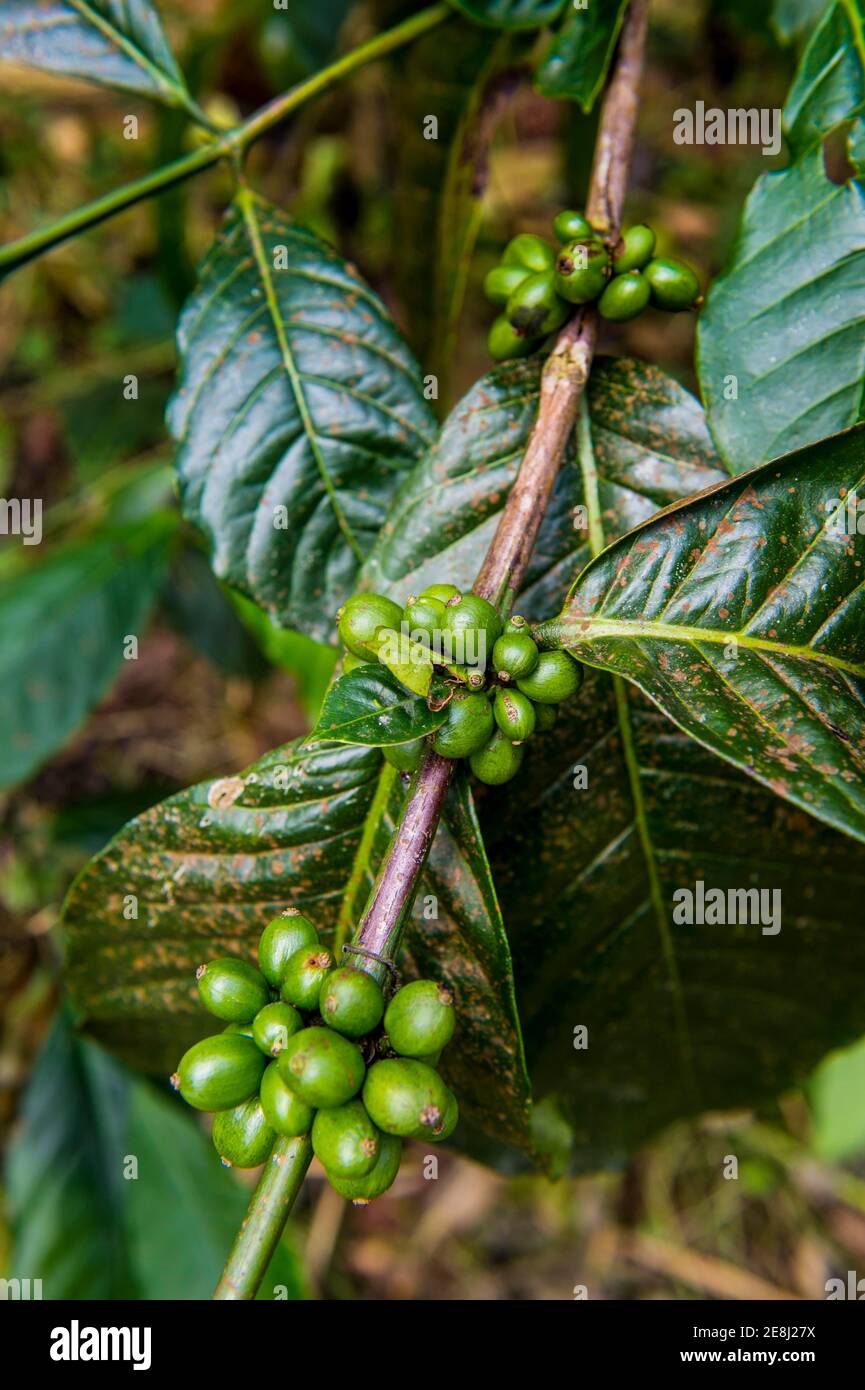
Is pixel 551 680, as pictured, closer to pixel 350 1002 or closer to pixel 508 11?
pixel 350 1002

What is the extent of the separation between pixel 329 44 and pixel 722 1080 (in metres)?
2.18

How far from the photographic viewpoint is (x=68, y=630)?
2105 millimetres

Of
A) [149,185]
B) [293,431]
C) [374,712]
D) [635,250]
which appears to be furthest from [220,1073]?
[149,185]

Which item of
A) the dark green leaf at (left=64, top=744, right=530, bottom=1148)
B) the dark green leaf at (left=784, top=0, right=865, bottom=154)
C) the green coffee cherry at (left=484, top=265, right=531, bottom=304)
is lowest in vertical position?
the dark green leaf at (left=64, top=744, right=530, bottom=1148)

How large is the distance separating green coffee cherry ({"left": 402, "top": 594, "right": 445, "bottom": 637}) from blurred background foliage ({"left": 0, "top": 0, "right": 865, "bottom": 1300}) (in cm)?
84

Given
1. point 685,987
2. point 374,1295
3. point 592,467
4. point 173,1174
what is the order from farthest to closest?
point 374,1295 < point 173,1174 < point 685,987 < point 592,467

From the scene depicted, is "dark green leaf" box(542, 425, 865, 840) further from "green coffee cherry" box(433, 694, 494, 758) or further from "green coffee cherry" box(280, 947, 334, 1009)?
"green coffee cherry" box(280, 947, 334, 1009)

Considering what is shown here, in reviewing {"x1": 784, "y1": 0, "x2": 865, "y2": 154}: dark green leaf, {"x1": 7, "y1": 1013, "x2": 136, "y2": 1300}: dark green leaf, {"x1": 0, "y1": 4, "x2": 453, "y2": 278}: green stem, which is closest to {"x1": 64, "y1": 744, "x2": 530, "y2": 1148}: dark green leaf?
{"x1": 0, "y1": 4, "x2": 453, "y2": 278}: green stem

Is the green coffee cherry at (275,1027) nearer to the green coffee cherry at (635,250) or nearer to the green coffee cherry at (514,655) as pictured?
the green coffee cherry at (514,655)

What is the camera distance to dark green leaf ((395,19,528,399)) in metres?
1.56

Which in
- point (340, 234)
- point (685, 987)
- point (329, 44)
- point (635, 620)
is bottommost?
point (685, 987)

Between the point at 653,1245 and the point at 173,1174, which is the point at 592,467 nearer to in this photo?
the point at 173,1174

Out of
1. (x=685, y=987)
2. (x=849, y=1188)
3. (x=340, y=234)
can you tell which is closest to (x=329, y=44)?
(x=340, y=234)

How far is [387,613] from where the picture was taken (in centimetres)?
89
